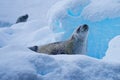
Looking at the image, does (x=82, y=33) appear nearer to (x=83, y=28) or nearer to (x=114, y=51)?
(x=83, y=28)

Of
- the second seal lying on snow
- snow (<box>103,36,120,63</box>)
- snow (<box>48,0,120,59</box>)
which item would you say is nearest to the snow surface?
snow (<box>103,36,120,63</box>)

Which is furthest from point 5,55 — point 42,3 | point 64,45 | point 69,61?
point 42,3

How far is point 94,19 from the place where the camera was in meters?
6.72

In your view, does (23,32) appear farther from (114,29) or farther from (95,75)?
(95,75)

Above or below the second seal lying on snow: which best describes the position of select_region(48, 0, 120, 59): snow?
above

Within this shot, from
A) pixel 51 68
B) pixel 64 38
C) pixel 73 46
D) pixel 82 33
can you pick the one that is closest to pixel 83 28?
pixel 82 33

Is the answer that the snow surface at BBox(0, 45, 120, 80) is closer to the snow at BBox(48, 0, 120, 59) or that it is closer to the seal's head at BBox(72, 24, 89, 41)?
the seal's head at BBox(72, 24, 89, 41)

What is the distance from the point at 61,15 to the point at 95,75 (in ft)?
16.9

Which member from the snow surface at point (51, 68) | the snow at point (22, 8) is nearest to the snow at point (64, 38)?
the snow surface at point (51, 68)

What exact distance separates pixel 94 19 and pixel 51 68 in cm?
475

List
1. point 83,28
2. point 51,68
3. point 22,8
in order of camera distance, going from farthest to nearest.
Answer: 1. point 22,8
2. point 83,28
3. point 51,68

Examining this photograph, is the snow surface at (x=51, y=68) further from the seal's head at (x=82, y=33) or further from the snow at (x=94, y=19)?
the snow at (x=94, y=19)

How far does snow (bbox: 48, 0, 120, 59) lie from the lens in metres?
6.49

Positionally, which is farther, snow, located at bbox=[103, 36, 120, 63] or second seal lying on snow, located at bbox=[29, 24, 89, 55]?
second seal lying on snow, located at bbox=[29, 24, 89, 55]
